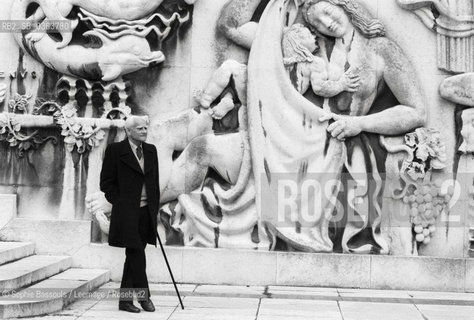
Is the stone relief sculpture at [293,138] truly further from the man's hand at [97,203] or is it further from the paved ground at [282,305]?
the paved ground at [282,305]

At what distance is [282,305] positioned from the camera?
21.6 ft

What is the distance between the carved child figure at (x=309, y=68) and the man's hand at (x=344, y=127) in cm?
27

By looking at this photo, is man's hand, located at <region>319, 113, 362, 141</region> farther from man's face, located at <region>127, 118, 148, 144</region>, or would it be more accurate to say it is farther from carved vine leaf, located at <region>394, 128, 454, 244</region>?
man's face, located at <region>127, 118, 148, 144</region>

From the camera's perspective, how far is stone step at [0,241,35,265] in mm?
6949

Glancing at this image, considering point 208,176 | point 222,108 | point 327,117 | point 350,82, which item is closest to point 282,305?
point 208,176

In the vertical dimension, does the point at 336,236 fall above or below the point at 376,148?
below

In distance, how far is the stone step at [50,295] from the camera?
5727 mm

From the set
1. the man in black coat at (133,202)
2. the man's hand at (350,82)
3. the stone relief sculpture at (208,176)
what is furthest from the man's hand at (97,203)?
the man's hand at (350,82)

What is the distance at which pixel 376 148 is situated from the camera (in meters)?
7.63

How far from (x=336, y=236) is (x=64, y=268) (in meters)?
2.74

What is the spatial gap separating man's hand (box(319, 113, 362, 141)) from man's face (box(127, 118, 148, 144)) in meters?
2.13

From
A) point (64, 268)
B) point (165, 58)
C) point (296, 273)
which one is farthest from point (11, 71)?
point (296, 273)

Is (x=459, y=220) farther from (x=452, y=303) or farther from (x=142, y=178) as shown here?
(x=142, y=178)

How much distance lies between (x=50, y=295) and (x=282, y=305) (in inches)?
78.0
